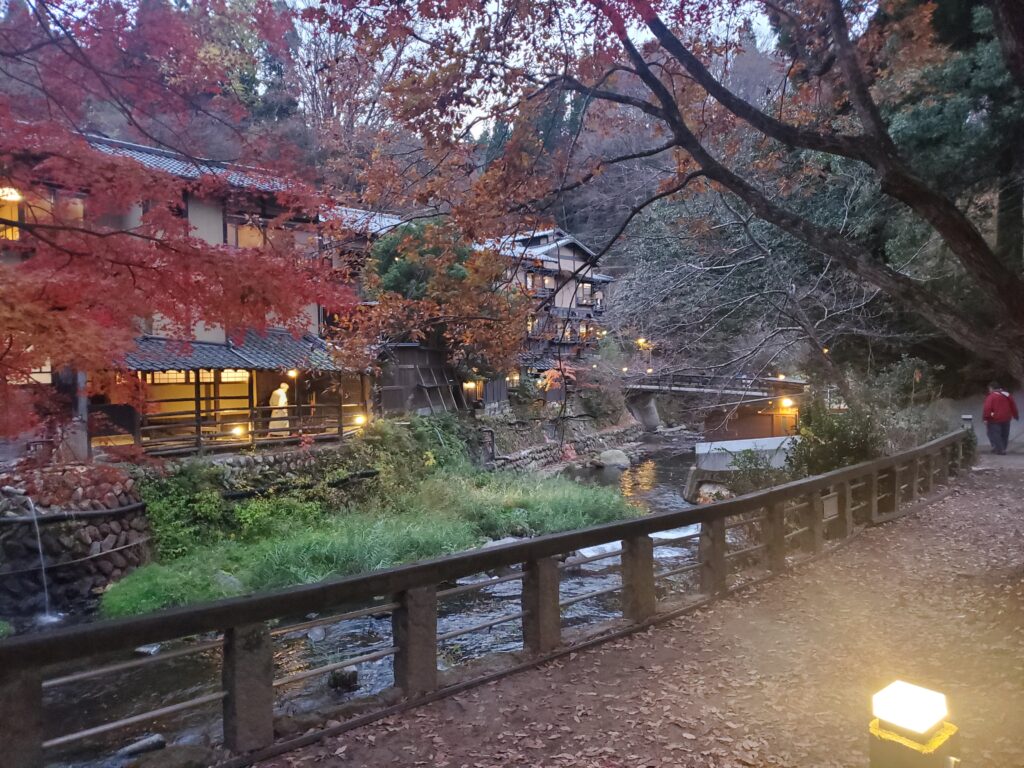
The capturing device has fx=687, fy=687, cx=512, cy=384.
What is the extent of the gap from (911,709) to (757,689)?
2283 mm

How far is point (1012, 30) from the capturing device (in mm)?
5695

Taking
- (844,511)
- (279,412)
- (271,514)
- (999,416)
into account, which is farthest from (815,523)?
(279,412)

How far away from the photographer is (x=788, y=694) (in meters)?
4.89

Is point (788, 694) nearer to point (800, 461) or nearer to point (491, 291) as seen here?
point (491, 291)

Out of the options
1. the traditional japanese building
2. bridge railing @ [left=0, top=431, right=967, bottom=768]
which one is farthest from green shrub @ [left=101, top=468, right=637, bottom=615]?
bridge railing @ [left=0, top=431, right=967, bottom=768]

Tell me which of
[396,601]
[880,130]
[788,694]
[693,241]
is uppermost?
[693,241]

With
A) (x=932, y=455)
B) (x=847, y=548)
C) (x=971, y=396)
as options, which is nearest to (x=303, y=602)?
(x=847, y=548)

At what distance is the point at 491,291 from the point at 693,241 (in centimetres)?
915

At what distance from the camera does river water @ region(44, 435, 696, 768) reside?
24.8 ft

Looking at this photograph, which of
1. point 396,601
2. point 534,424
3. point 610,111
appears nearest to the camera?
point 396,601

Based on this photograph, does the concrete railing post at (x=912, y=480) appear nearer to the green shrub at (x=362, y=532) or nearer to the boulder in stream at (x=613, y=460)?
the green shrub at (x=362, y=532)

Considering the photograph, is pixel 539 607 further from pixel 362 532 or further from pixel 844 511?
pixel 362 532

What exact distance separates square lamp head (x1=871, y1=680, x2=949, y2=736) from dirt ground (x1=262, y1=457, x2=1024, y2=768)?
50.5 inches

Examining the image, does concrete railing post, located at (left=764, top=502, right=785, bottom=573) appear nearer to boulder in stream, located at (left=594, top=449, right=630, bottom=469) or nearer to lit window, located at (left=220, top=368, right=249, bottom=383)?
lit window, located at (left=220, top=368, right=249, bottom=383)
